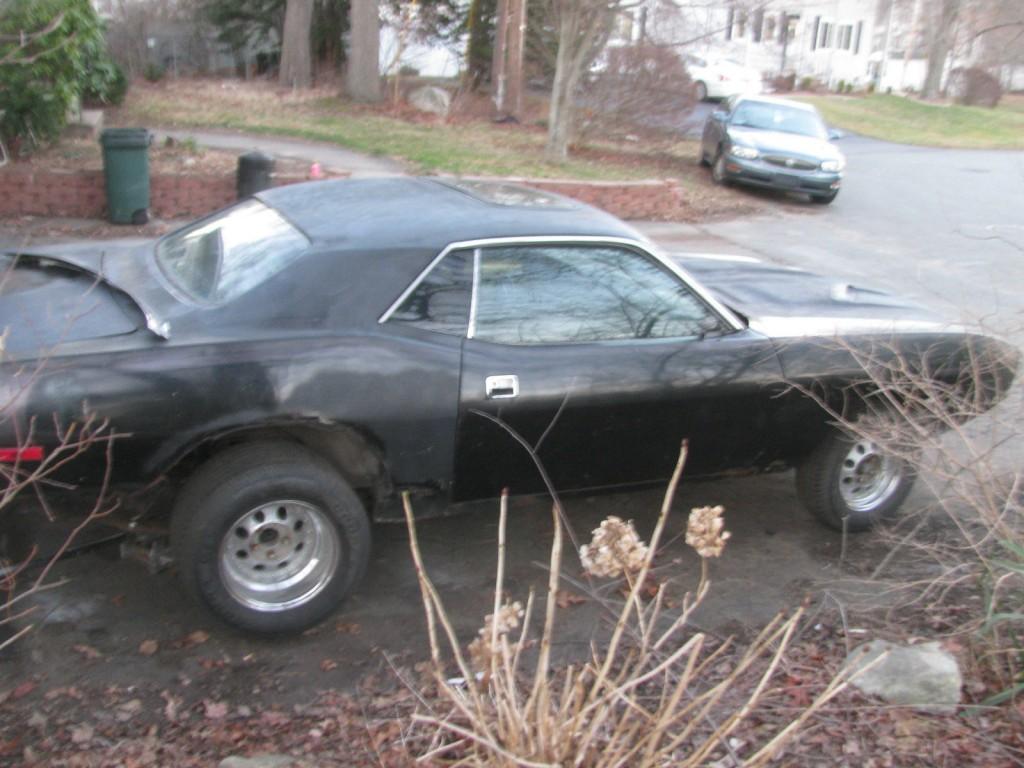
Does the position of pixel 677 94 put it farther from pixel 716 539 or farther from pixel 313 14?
pixel 716 539

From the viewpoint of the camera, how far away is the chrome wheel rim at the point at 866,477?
503 centimetres

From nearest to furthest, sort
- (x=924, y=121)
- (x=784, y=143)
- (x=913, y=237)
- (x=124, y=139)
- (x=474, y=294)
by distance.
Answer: (x=474, y=294), (x=124, y=139), (x=913, y=237), (x=784, y=143), (x=924, y=121)

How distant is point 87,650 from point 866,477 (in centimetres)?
351

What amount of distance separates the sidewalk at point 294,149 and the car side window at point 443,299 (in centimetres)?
917

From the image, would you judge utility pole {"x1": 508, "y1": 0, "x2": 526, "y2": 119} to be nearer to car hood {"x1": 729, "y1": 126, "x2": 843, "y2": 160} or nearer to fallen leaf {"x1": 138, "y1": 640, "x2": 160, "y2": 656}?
car hood {"x1": 729, "y1": 126, "x2": 843, "y2": 160}

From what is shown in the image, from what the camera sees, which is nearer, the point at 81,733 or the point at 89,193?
the point at 81,733

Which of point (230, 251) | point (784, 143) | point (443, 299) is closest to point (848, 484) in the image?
point (443, 299)

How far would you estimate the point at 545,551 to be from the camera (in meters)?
4.93

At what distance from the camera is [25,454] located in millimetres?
3537

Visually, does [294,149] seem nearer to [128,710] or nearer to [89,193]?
[89,193]

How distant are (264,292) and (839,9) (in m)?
47.0

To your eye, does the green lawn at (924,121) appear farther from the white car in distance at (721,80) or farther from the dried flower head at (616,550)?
the dried flower head at (616,550)

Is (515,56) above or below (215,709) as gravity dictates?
above

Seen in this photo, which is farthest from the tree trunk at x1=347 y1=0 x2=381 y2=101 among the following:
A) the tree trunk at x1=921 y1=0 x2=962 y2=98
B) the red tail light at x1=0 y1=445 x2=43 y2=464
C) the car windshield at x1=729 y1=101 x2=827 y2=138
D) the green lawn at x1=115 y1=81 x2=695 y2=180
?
the tree trunk at x1=921 y1=0 x2=962 y2=98
